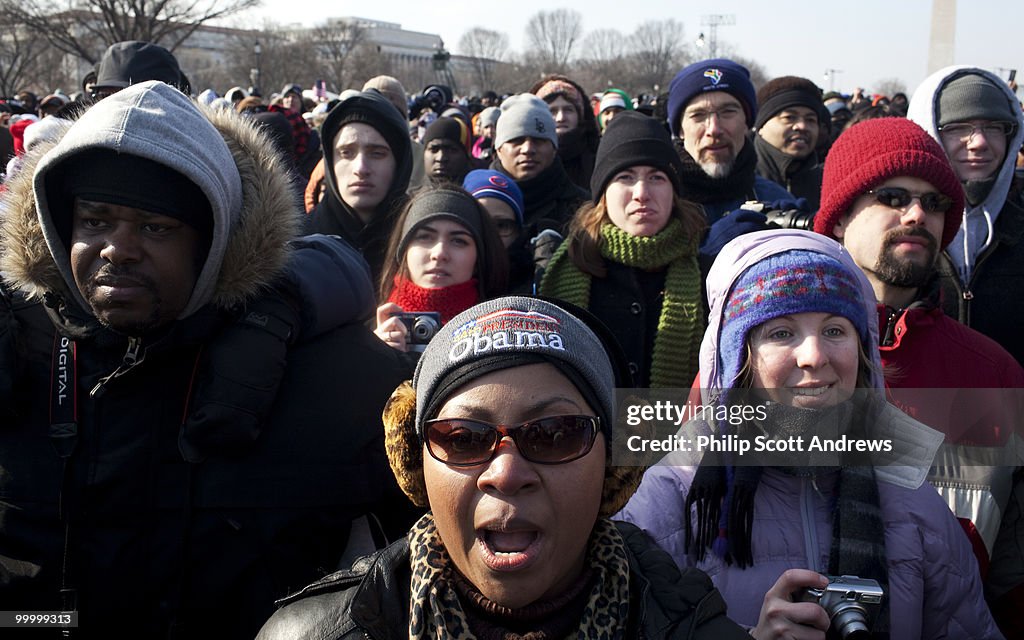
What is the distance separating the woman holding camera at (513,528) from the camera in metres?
1.60

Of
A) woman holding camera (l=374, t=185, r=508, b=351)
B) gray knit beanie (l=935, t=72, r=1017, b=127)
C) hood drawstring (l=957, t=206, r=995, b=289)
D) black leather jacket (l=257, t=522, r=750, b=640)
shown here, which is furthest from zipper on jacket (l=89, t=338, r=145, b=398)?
gray knit beanie (l=935, t=72, r=1017, b=127)

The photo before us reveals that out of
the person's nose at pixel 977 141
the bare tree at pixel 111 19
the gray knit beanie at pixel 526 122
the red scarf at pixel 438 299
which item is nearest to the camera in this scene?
the red scarf at pixel 438 299

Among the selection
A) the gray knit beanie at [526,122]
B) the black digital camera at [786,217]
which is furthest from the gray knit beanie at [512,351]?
the gray knit beanie at [526,122]

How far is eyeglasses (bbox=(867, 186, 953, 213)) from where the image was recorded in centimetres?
305

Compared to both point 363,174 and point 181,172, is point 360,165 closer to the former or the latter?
point 363,174

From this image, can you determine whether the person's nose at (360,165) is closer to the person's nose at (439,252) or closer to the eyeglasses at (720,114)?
the person's nose at (439,252)

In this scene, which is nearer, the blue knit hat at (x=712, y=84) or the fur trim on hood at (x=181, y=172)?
the fur trim on hood at (x=181, y=172)

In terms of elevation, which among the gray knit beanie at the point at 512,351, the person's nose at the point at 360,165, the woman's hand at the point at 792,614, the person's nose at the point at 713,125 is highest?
the person's nose at the point at 713,125

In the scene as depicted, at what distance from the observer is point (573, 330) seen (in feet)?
5.75

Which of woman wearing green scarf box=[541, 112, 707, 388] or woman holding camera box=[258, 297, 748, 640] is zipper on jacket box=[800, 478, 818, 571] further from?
woman wearing green scarf box=[541, 112, 707, 388]

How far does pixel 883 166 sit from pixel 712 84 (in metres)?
2.04

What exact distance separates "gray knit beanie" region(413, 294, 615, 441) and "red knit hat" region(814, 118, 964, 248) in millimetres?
1780

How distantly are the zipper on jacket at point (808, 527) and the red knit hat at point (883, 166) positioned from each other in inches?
52.4

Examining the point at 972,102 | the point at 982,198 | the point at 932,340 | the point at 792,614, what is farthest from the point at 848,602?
the point at 972,102
